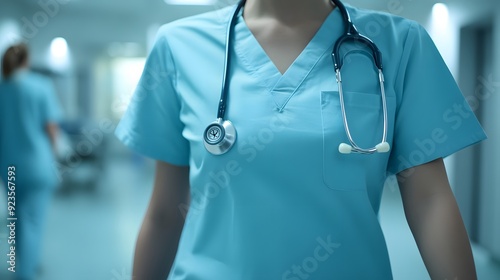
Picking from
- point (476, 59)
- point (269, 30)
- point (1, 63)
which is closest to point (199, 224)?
point (269, 30)

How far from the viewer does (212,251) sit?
60cm

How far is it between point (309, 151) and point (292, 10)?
21 cm

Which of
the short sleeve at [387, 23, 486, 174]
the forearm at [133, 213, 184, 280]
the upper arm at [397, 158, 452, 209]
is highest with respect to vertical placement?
the short sleeve at [387, 23, 486, 174]

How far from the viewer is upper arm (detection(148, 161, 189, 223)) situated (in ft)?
2.19

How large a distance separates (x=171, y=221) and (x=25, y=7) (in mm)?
1571

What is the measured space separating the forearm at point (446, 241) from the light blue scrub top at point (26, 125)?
1.68 meters

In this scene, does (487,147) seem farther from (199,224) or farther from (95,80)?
(95,80)

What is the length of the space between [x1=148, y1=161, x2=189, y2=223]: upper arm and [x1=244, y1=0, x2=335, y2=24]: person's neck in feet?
0.86

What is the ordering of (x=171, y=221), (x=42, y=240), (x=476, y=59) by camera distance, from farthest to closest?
(x=42, y=240) → (x=476, y=59) → (x=171, y=221)

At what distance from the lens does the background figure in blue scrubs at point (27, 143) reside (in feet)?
5.84

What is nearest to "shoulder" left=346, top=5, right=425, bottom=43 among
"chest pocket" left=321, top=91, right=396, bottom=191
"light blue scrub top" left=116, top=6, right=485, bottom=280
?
"light blue scrub top" left=116, top=6, right=485, bottom=280

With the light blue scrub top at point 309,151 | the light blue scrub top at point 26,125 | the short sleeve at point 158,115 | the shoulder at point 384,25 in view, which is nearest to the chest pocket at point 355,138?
the light blue scrub top at point 309,151

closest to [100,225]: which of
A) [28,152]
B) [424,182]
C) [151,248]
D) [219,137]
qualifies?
[28,152]

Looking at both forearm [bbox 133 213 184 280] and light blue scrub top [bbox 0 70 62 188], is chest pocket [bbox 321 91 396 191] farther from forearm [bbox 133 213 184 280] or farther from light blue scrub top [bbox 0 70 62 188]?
light blue scrub top [bbox 0 70 62 188]
